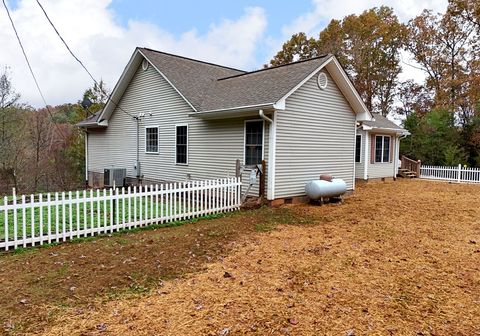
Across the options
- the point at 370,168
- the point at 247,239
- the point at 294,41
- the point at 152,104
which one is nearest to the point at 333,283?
the point at 247,239

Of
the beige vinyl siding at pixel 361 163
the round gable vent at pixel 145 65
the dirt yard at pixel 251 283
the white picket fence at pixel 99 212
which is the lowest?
the dirt yard at pixel 251 283

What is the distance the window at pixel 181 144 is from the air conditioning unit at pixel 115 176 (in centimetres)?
374

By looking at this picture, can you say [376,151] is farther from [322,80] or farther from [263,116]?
[263,116]

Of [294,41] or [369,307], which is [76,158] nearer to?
[369,307]

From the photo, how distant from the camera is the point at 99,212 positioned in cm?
681

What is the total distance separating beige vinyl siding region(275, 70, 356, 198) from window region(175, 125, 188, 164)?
396 cm

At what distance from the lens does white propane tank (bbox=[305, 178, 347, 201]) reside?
999 cm

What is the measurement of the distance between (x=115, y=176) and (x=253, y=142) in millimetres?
7575

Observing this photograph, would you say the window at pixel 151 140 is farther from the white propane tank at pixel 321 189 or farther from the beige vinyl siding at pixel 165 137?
the white propane tank at pixel 321 189

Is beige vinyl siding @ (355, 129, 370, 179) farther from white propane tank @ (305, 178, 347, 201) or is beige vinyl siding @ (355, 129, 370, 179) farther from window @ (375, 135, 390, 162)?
white propane tank @ (305, 178, 347, 201)

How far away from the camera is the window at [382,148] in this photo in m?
17.7

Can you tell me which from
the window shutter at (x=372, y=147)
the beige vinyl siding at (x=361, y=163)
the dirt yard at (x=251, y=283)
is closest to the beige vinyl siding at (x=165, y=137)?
the dirt yard at (x=251, y=283)

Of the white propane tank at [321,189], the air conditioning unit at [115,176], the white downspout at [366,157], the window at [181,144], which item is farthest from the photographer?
the white downspout at [366,157]

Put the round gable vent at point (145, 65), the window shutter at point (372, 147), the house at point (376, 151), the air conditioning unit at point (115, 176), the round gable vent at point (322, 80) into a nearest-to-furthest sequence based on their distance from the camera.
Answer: the round gable vent at point (322, 80)
the round gable vent at point (145, 65)
the air conditioning unit at point (115, 176)
the house at point (376, 151)
the window shutter at point (372, 147)
